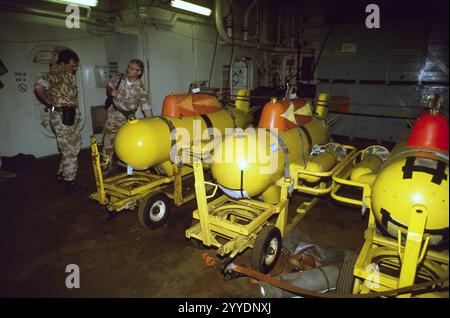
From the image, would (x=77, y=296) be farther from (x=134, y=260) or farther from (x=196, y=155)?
(x=196, y=155)

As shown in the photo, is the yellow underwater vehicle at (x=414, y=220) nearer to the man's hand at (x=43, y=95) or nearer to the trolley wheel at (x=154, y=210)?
the trolley wheel at (x=154, y=210)

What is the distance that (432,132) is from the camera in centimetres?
257

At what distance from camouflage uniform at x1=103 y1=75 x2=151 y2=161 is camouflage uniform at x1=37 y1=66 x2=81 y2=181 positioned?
511mm

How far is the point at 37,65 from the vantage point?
658cm

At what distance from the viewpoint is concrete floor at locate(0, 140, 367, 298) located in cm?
300

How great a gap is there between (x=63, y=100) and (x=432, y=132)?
17.0 feet

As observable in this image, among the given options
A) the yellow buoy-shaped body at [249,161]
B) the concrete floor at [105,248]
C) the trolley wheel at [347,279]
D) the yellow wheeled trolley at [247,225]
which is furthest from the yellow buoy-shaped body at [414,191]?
the concrete floor at [105,248]

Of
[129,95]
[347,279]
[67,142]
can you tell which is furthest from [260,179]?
[67,142]

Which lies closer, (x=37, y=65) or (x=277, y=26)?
(x=37, y=65)

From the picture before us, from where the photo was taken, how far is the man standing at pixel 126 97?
5.00 meters

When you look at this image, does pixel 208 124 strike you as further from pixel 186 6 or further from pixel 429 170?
pixel 186 6

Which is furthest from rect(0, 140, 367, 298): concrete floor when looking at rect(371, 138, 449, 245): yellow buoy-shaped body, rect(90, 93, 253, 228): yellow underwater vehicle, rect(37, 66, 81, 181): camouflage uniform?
rect(371, 138, 449, 245): yellow buoy-shaped body
